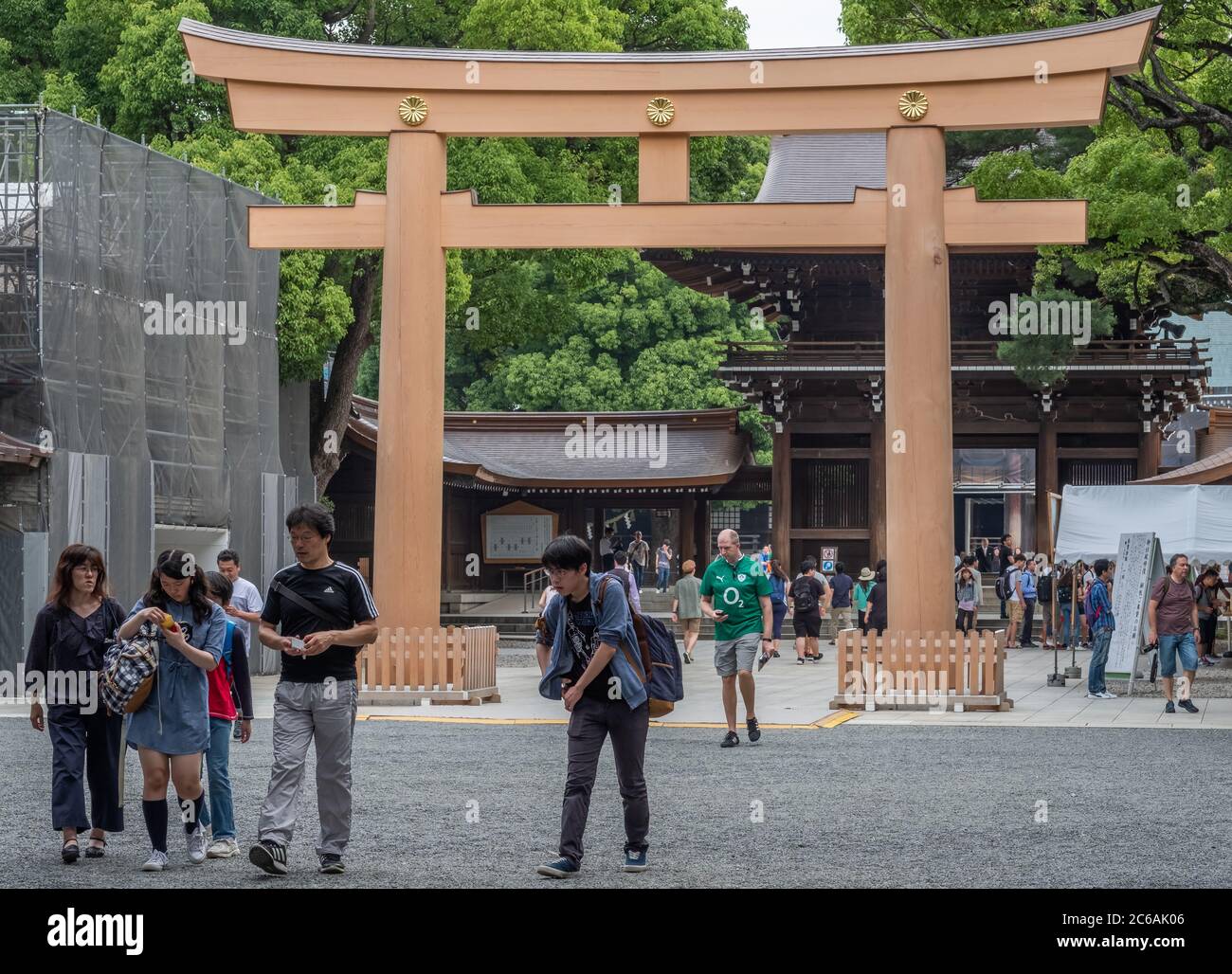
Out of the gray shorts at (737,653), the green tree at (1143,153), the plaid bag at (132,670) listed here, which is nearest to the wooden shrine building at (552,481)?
the green tree at (1143,153)

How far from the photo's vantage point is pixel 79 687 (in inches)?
340

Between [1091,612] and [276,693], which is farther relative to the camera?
[1091,612]

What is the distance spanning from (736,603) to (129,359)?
10499mm

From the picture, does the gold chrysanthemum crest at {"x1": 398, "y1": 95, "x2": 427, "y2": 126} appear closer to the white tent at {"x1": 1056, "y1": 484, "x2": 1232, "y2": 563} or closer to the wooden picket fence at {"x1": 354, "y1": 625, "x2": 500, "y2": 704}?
the wooden picket fence at {"x1": 354, "y1": 625, "x2": 500, "y2": 704}

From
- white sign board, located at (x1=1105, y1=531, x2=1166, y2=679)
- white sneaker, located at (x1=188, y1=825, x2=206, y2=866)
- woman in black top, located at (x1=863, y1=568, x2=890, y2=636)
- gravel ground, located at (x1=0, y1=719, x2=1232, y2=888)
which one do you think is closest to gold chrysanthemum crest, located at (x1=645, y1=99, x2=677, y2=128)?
gravel ground, located at (x1=0, y1=719, x2=1232, y2=888)

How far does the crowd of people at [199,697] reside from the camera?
7977 mm

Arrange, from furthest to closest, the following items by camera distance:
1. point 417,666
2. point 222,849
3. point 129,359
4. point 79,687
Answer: point 129,359 < point 417,666 < point 79,687 < point 222,849

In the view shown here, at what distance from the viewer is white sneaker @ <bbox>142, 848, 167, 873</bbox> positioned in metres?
8.02

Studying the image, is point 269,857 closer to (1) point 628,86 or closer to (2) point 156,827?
(2) point 156,827

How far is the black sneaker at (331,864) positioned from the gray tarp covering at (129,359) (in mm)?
12016

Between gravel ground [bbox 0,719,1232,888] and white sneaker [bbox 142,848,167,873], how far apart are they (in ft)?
0.25

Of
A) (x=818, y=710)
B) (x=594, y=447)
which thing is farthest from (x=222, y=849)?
(x=594, y=447)

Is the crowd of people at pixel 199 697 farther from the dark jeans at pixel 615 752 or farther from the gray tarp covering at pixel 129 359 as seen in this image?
the gray tarp covering at pixel 129 359
